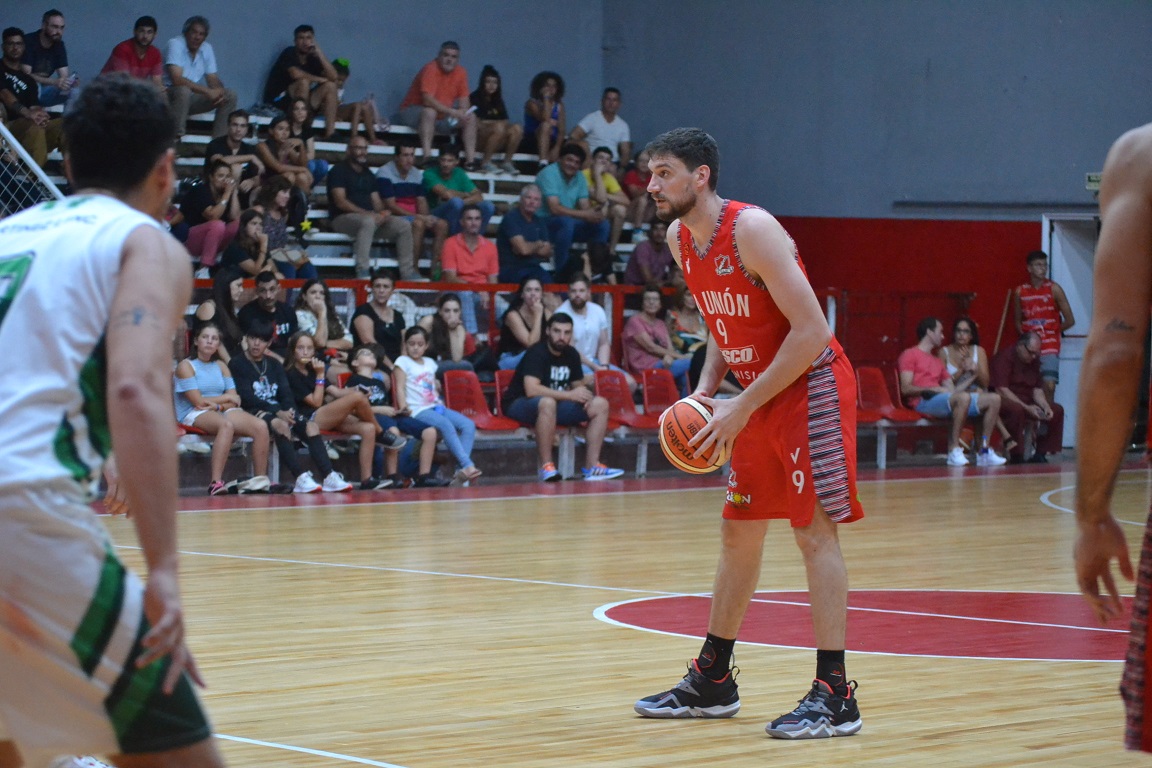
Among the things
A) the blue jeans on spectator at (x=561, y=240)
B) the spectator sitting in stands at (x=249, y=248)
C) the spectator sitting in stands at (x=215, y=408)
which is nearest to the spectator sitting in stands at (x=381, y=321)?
the spectator sitting in stands at (x=249, y=248)

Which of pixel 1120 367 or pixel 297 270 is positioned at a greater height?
pixel 297 270

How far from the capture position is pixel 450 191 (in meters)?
16.0

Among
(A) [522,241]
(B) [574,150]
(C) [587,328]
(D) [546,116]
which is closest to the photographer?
(C) [587,328]

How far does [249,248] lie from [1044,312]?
8.78m

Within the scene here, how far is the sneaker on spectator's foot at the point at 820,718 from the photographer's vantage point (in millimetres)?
4391

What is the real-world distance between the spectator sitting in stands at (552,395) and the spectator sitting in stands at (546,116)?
4.46 m

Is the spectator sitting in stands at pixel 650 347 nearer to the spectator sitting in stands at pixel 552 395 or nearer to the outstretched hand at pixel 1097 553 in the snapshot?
the spectator sitting in stands at pixel 552 395

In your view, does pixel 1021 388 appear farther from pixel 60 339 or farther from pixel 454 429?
pixel 60 339

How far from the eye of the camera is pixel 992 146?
58.3ft

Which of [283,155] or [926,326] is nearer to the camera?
[283,155]

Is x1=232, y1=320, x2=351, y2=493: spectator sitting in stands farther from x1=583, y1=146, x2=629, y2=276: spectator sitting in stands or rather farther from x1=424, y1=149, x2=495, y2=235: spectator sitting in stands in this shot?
x1=583, y1=146, x2=629, y2=276: spectator sitting in stands

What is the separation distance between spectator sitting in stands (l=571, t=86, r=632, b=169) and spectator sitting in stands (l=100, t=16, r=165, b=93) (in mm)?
4959

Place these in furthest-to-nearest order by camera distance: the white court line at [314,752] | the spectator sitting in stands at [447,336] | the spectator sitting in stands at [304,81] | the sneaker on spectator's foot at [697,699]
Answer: the spectator sitting in stands at [304,81] → the spectator sitting in stands at [447,336] → the sneaker on spectator's foot at [697,699] → the white court line at [314,752]

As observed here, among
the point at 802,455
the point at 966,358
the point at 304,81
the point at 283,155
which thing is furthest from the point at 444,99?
the point at 802,455
